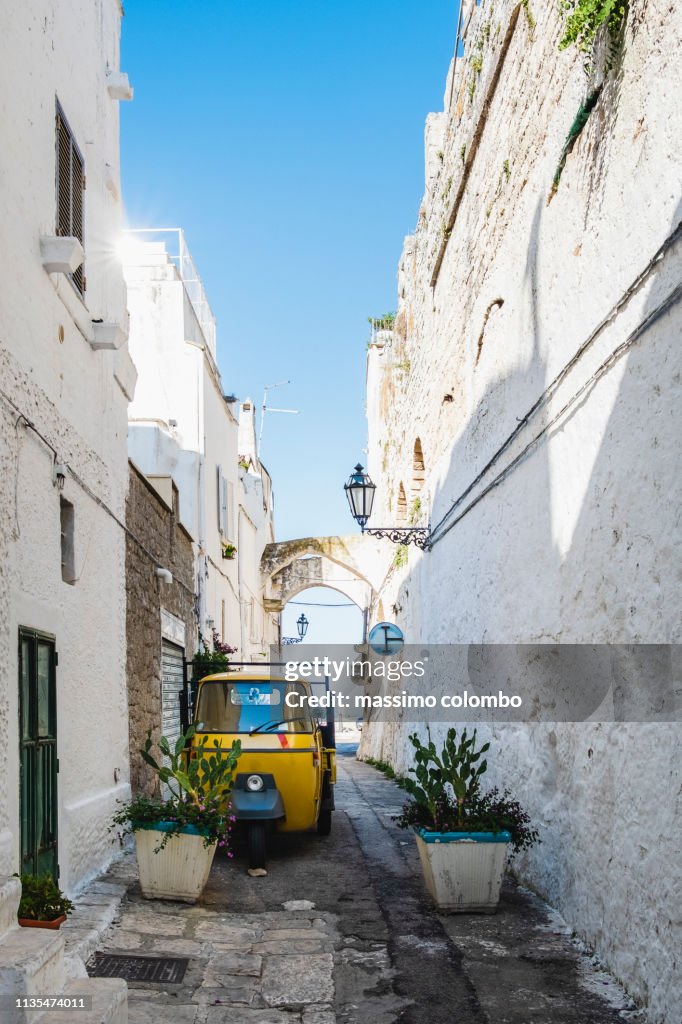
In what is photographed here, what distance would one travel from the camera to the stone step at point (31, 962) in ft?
10.5

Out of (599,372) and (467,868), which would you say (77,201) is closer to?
(599,372)

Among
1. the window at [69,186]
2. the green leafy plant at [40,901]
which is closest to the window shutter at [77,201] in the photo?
the window at [69,186]

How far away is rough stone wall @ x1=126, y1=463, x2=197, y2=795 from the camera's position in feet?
28.3

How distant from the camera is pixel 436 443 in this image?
38.2ft

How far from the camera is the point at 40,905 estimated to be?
421 cm

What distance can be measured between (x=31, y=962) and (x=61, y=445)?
3.60m

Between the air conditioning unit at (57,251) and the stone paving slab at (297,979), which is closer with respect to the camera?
the stone paving slab at (297,979)

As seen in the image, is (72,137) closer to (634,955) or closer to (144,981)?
(144,981)

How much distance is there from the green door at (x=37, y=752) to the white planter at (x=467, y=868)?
2244mm

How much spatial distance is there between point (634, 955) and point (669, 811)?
786 mm

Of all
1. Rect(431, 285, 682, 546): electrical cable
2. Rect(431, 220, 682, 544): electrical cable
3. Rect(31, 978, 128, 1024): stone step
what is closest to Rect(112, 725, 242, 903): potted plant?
Rect(31, 978, 128, 1024): stone step

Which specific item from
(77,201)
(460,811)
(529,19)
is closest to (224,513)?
(77,201)

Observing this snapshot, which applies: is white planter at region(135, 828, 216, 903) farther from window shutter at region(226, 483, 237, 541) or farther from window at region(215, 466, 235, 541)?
window shutter at region(226, 483, 237, 541)

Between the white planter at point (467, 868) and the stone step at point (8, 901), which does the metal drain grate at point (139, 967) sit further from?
the white planter at point (467, 868)
